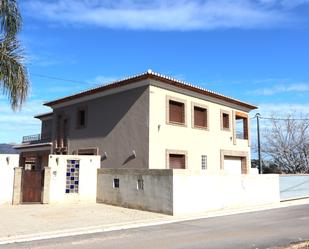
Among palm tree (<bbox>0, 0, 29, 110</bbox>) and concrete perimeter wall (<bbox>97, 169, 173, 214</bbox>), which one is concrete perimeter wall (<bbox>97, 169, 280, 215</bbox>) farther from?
palm tree (<bbox>0, 0, 29, 110</bbox>)

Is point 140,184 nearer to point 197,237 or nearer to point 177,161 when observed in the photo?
point 177,161

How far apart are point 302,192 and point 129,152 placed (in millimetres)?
12420

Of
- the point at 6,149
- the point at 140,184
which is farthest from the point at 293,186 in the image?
the point at 6,149

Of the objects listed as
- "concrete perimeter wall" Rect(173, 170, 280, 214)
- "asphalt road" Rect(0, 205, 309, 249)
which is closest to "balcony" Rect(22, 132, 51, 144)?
"concrete perimeter wall" Rect(173, 170, 280, 214)

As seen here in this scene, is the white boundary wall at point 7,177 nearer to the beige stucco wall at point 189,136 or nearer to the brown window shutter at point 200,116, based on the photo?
the beige stucco wall at point 189,136

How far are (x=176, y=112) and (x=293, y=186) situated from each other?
927 cm

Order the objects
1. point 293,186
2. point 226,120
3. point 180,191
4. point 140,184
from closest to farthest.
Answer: point 180,191
point 140,184
point 293,186
point 226,120

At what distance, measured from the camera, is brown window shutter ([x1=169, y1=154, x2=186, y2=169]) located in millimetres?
24531

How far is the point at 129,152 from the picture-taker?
78.9 feet

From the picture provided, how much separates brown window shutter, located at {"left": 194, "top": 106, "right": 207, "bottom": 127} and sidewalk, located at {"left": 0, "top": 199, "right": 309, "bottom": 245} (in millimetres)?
7024

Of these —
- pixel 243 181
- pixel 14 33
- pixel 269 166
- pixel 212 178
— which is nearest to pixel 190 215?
pixel 212 178

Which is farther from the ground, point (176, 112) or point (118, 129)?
point (176, 112)

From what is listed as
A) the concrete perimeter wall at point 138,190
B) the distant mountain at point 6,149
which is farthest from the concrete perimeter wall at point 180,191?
the distant mountain at point 6,149

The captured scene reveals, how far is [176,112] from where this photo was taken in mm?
25156
